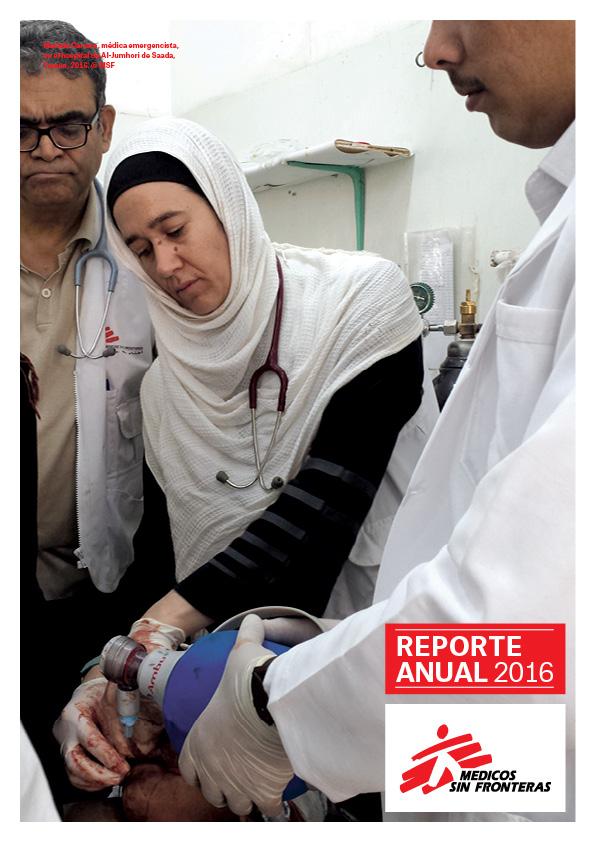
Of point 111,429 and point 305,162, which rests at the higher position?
point 305,162

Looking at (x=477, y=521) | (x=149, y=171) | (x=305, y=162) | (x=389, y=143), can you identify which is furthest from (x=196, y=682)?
(x=389, y=143)

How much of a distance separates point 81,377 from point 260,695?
716 millimetres

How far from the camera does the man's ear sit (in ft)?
3.95

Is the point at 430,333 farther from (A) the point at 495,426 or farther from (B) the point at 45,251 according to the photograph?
(A) the point at 495,426

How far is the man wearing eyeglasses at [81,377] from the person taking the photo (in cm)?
118

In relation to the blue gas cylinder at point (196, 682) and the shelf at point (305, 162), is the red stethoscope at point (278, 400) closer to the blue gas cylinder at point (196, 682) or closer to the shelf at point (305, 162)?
the blue gas cylinder at point (196, 682)

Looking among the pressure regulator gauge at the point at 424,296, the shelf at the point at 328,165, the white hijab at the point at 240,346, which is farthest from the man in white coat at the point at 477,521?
the shelf at the point at 328,165

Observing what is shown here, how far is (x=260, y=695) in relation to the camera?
0.70 meters

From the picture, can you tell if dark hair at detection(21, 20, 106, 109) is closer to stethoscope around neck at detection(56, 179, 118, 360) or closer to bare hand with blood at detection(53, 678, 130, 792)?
stethoscope around neck at detection(56, 179, 118, 360)

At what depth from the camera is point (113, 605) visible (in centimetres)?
122

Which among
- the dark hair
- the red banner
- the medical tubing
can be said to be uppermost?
the dark hair

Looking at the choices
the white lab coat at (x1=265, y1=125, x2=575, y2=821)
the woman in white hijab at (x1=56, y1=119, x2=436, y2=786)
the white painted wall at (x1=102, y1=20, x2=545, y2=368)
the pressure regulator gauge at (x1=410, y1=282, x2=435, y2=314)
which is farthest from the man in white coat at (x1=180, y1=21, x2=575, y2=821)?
the pressure regulator gauge at (x1=410, y1=282, x2=435, y2=314)

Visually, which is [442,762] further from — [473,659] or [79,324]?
[79,324]
